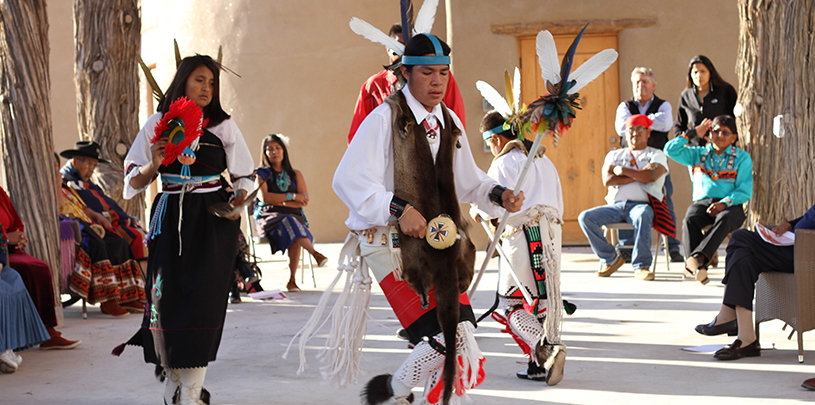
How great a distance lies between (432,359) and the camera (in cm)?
295

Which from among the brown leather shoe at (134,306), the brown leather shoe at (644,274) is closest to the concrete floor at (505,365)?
the brown leather shoe at (134,306)

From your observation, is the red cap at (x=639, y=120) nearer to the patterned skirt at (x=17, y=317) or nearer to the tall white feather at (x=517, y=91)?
→ the tall white feather at (x=517, y=91)

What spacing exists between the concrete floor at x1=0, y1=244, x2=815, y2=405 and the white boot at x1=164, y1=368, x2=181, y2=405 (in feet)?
0.70

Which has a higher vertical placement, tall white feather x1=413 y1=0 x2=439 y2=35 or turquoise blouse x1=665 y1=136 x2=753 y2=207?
tall white feather x1=413 y1=0 x2=439 y2=35

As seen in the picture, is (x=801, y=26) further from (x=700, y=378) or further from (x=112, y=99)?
(x=112, y=99)

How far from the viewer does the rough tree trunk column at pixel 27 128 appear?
5.79 metres

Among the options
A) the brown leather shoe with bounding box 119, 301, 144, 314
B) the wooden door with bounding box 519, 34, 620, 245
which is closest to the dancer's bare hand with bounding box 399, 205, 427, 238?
the brown leather shoe with bounding box 119, 301, 144, 314

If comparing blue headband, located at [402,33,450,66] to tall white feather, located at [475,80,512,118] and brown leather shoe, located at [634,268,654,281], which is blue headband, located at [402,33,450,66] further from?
brown leather shoe, located at [634,268,654,281]

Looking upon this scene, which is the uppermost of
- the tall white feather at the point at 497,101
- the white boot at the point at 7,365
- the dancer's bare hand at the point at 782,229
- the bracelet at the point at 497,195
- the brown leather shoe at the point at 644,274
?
the tall white feather at the point at 497,101

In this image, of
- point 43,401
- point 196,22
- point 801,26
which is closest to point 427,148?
point 43,401

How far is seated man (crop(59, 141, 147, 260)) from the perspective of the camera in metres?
7.12

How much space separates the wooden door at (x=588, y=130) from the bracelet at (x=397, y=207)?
25.6ft

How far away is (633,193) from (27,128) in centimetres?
560

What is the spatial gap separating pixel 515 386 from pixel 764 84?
444 cm
